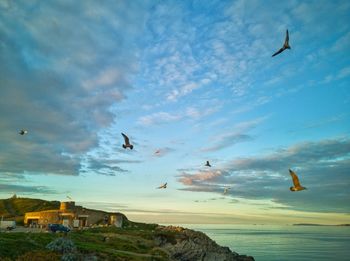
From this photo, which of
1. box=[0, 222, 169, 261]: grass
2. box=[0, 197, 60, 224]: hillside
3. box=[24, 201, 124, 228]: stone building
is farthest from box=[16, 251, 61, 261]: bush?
box=[0, 197, 60, 224]: hillside

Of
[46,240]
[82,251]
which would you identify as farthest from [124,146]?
[46,240]

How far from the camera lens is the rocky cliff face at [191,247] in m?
65.9

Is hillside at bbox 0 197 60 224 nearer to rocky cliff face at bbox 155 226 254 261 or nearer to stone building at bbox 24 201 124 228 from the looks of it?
stone building at bbox 24 201 124 228

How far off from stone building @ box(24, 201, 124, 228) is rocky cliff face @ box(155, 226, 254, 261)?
2076 cm

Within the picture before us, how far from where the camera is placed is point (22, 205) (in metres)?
134

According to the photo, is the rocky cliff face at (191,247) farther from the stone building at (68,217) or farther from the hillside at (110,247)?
the stone building at (68,217)

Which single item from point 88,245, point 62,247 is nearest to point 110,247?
point 88,245

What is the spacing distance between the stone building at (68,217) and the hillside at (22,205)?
42.2 metres

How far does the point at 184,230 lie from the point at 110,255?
44839 millimetres

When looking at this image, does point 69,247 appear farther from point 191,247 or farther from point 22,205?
point 22,205

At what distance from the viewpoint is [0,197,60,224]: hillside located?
4938 inches

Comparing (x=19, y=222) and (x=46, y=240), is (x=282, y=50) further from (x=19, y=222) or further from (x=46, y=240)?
(x=19, y=222)

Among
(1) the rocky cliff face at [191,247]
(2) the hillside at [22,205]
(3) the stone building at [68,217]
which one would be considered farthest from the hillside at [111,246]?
(2) the hillside at [22,205]

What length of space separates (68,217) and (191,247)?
97.6 ft
